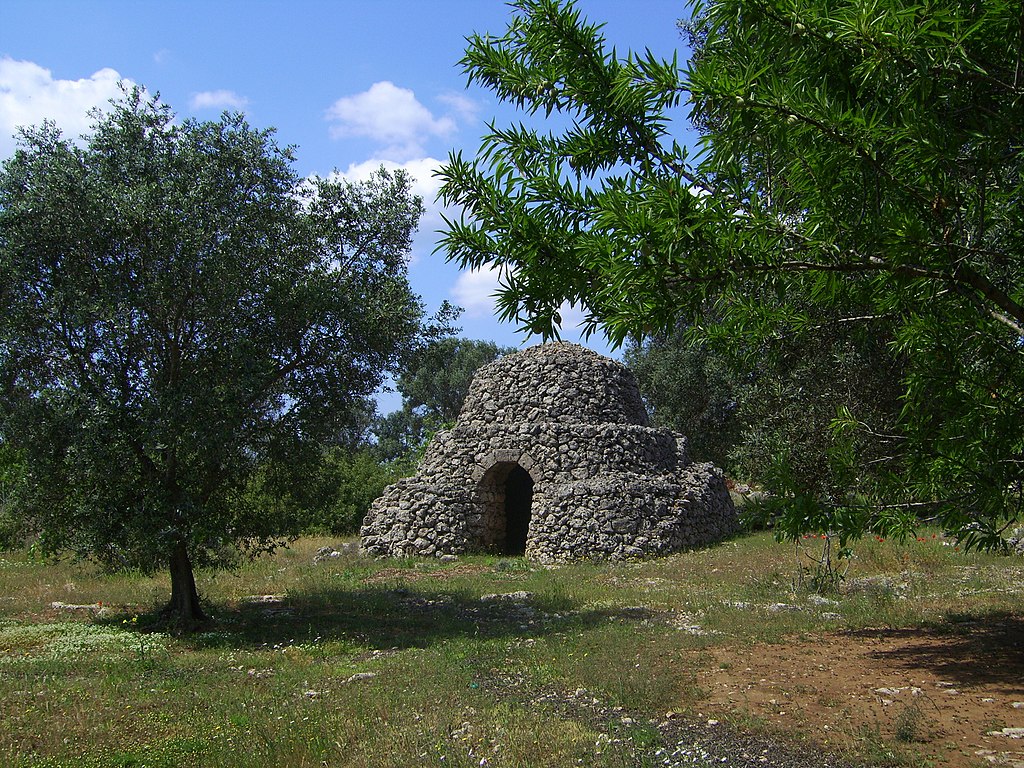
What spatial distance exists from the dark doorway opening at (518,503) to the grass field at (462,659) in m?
7.00

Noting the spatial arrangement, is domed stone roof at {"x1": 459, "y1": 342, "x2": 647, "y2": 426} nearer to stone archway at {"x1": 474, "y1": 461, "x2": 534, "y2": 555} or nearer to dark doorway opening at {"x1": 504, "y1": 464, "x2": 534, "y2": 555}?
stone archway at {"x1": 474, "y1": 461, "x2": 534, "y2": 555}

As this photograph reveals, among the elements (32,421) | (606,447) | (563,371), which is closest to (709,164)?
(32,421)

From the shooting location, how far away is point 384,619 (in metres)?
11.7

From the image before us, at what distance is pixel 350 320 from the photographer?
447 inches

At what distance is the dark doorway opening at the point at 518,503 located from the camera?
77.9 feet

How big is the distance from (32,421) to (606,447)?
544 inches

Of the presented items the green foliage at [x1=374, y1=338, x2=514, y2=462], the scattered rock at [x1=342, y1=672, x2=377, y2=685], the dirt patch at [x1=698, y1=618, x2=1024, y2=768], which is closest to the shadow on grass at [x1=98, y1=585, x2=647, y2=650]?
the scattered rock at [x1=342, y1=672, x2=377, y2=685]

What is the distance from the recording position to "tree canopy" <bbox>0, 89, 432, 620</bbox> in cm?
1015

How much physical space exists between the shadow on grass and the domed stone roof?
8.51 m

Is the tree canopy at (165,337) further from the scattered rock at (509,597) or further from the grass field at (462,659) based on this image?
the scattered rock at (509,597)

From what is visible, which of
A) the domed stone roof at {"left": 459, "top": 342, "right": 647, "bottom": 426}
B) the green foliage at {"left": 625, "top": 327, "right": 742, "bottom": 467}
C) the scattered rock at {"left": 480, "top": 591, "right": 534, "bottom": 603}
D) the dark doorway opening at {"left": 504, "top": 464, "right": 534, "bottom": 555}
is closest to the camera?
the scattered rock at {"left": 480, "top": 591, "right": 534, "bottom": 603}

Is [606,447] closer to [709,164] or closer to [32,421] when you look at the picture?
[32,421]

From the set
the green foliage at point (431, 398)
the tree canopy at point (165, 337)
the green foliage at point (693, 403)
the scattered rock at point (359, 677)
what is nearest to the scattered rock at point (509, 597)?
the tree canopy at point (165, 337)

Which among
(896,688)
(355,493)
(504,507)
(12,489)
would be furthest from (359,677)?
(355,493)
